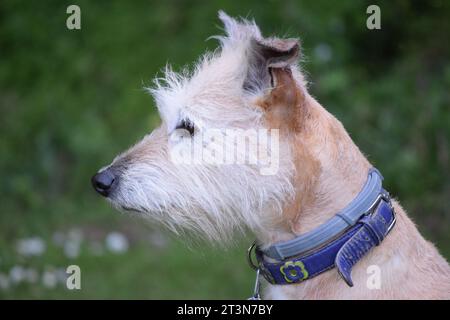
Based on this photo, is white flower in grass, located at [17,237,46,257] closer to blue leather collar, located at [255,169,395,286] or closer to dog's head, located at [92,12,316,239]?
dog's head, located at [92,12,316,239]

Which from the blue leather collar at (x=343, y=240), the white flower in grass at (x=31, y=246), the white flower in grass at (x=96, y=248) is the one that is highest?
the blue leather collar at (x=343, y=240)

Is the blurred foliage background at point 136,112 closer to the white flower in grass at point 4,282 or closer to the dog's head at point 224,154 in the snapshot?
the white flower in grass at point 4,282

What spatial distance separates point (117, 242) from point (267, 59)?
160 inches

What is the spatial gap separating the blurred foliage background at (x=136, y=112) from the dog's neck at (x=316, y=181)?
2514 mm

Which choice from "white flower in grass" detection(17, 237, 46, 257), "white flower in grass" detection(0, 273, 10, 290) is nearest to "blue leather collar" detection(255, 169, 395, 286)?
"white flower in grass" detection(0, 273, 10, 290)

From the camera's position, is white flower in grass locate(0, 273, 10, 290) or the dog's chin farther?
white flower in grass locate(0, 273, 10, 290)

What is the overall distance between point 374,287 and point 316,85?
5.01 meters

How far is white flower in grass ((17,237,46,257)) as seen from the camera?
649cm

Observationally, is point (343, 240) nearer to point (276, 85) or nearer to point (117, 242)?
point (276, 85)

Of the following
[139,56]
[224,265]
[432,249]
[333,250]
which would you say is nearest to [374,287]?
[333,250]

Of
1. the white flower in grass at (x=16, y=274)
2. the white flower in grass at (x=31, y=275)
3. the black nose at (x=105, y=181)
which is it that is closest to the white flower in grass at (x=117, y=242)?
the white flower in grass at (x=31, y=275)

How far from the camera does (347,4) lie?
8.44 meters

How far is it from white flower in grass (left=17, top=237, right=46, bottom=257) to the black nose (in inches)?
127

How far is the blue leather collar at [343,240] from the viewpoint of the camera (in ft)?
10.4
